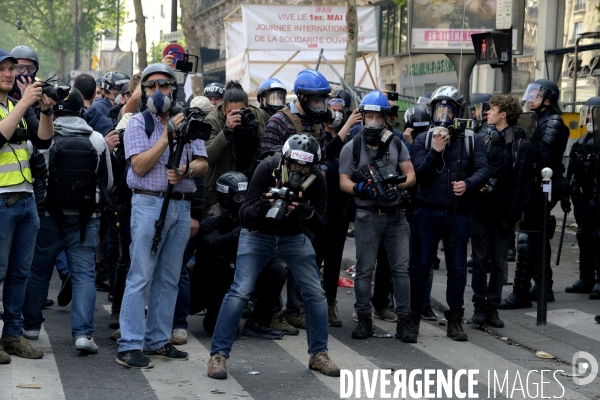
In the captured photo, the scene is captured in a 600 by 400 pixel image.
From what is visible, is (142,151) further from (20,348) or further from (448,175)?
(448,175)

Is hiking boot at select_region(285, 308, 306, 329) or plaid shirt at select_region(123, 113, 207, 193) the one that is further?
hiking boot at select_region(285, 308, 306, 329)

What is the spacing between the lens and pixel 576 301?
10234 mm

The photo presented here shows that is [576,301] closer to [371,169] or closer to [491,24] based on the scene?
[371,169]

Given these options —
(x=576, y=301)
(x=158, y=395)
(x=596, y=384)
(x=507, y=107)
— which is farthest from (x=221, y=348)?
(x=576, y=301)

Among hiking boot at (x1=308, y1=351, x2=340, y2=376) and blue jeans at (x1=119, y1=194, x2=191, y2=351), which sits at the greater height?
blue jeans at (x1=119, y1=194, x2=191, y2=351)

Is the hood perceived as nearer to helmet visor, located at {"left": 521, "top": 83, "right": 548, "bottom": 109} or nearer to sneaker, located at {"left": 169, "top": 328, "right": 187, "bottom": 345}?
sneaker, located at {"left": 169, "top": 328, "right": 187, "bottom": 345}

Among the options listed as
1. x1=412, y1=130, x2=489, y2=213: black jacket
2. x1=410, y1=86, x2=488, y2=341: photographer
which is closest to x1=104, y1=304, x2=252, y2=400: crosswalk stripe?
x1=410, y1=86, x2=488, y2=341: photographer

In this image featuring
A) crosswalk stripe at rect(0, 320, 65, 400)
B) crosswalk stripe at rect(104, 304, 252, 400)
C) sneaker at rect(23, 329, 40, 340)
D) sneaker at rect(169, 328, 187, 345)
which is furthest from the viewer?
sneaker at rect(169, 328, 187, 345)

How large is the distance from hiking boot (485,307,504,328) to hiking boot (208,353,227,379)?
3.08 meters

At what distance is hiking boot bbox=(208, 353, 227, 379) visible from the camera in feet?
22.1

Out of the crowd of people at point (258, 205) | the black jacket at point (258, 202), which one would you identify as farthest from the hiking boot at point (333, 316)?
the black jacket at point (258, 202)

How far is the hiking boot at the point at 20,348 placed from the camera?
7.11 metres

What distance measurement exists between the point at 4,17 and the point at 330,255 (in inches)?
2686

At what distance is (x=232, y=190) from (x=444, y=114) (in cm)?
182
